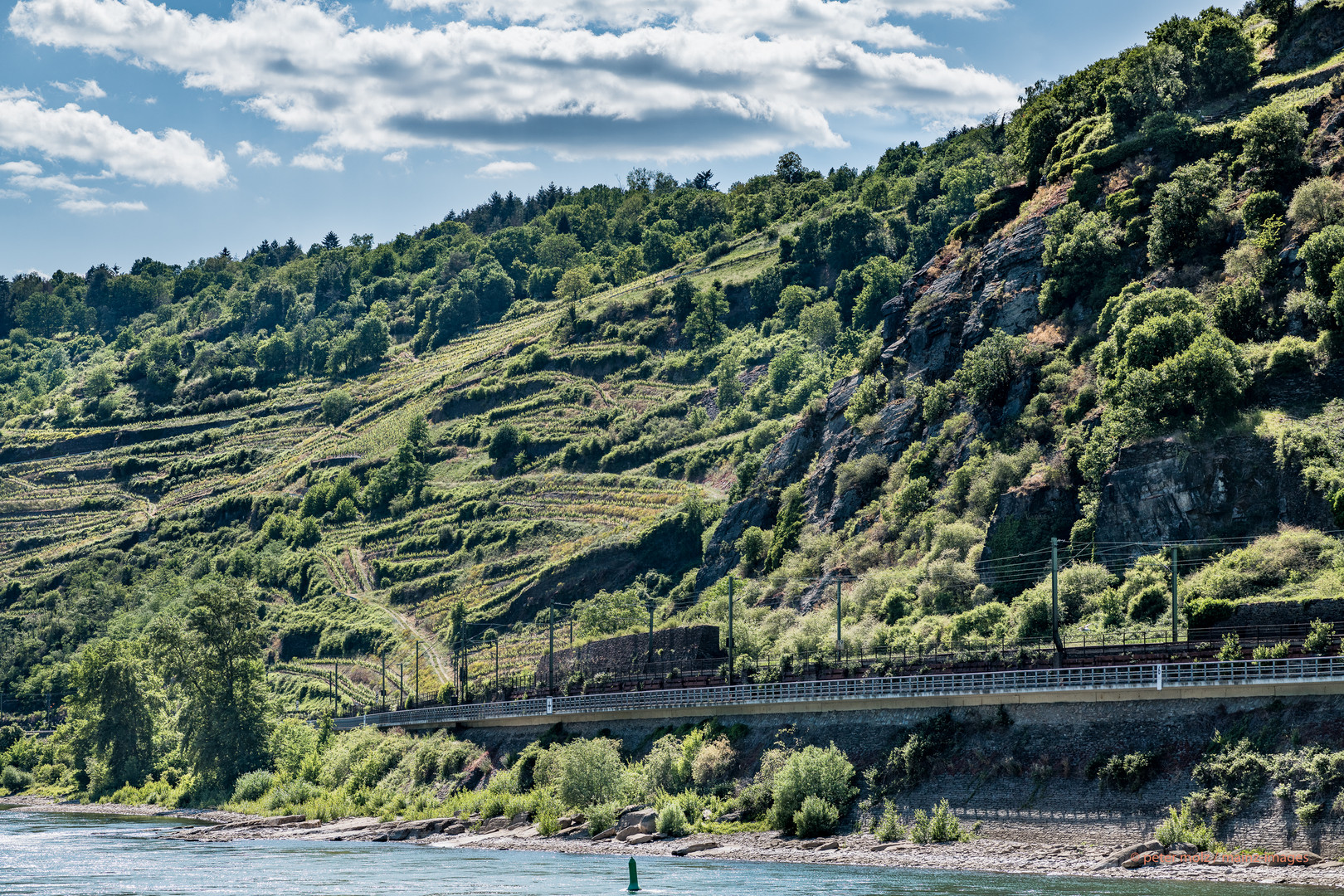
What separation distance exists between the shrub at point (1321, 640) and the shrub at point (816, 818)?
19.3 meters

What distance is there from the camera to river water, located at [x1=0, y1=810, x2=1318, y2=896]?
45.3 metres

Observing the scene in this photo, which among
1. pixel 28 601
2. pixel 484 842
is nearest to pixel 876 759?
pixel 484 842

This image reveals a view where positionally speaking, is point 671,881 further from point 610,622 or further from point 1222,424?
point 610,622

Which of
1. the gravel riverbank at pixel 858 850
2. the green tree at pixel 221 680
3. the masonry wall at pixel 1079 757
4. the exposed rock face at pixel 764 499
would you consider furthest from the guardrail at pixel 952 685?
the exposed rock face at pixel 764 499

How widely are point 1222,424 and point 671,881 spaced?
43337 millimetres

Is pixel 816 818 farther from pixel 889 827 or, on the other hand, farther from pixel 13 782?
pixel 13 782

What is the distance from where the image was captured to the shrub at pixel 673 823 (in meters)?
62.0

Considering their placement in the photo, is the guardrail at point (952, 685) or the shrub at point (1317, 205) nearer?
the guardrail at point (952, 685)

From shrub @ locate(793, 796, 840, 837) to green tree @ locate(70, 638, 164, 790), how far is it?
72124 millimetres

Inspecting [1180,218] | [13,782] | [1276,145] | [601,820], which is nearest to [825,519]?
[1180,218]

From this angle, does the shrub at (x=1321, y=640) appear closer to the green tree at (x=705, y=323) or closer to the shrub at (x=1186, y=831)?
the shrub at (x=1186, y=831)

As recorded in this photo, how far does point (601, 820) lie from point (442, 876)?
12.4m

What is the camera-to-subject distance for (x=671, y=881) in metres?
48.5

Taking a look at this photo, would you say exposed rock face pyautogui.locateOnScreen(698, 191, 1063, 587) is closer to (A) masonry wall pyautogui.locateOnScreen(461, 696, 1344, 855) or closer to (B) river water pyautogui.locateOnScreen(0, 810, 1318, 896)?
(A) masonry wall pyautogui.locateOnScreen(461, 696, 1344, 855)
